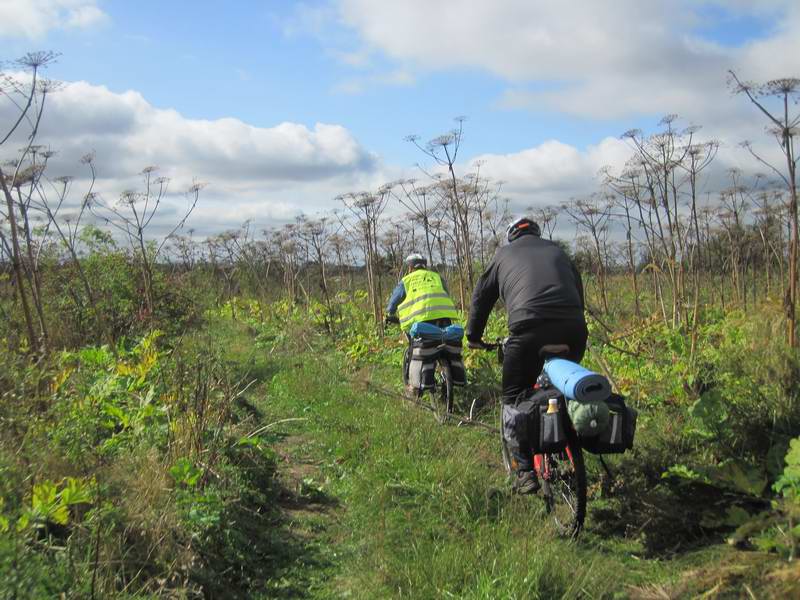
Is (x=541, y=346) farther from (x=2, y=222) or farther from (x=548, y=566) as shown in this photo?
(x=2, y=222)

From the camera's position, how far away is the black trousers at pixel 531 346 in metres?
4.90

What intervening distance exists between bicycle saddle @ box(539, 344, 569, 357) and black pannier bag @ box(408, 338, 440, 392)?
346 centimetres

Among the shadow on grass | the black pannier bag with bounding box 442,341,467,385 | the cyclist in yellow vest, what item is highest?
the cyclist in yellow vest

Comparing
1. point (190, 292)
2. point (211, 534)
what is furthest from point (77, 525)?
point (190, 292)

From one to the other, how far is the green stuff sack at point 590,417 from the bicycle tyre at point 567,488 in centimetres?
25

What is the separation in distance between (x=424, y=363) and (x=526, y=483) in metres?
3.52

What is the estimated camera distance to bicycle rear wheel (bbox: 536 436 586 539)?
Result: 14.9 ft

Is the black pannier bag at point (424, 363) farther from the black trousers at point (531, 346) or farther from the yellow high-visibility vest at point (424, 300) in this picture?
the black trousers at point (531, 346)

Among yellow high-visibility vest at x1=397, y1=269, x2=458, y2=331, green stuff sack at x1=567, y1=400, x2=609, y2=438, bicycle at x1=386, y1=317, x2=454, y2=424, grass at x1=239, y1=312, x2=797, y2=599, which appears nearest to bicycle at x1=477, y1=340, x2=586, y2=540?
grass at x1=239, y1=312, x2=797, y2=599

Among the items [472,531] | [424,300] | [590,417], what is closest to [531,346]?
[590,417]

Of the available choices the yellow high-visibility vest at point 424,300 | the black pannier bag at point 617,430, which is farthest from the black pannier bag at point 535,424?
the yellow high-visibility vest at point 424,300

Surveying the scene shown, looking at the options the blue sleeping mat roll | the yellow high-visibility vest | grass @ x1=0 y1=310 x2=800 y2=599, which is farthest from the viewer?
the yellow high-visibility vest

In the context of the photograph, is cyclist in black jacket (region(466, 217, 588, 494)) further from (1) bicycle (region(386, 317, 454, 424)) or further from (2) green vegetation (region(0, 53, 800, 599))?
(1) bicycle (region(386, 317, 454, 424))

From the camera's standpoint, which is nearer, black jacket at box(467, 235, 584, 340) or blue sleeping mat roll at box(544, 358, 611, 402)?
blue sleeping mat roll at box(544, 358, 611, 402)
